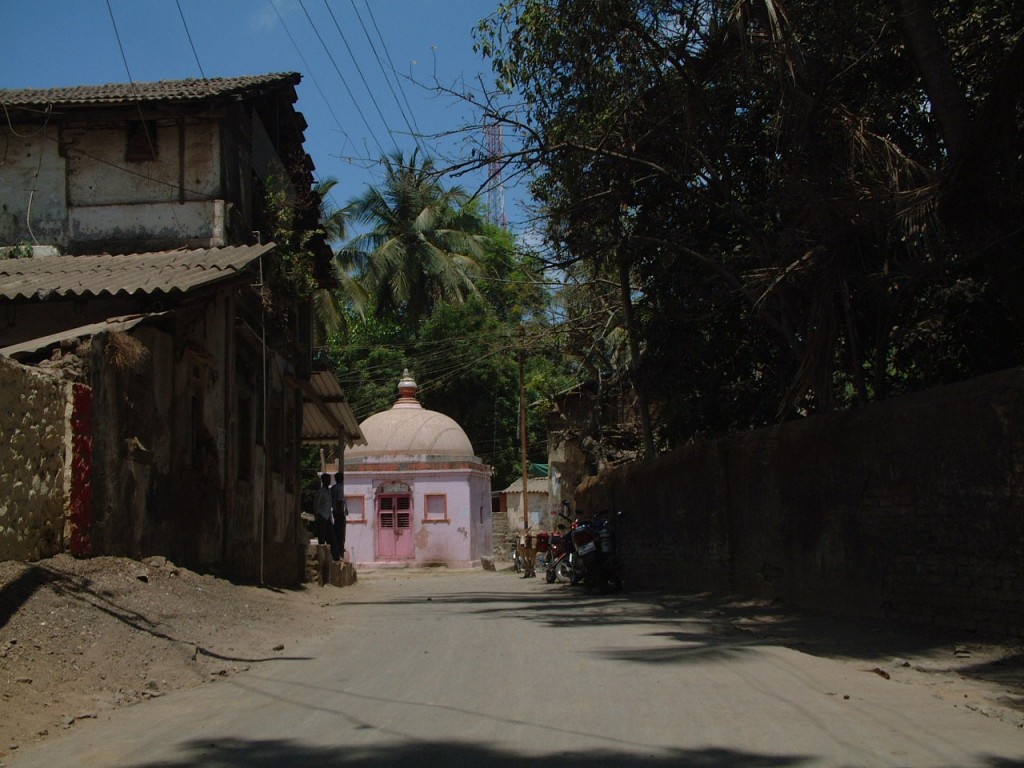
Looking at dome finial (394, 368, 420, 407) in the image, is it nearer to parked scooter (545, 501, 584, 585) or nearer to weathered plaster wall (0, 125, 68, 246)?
parked scooter (545, 501, 584, 585)

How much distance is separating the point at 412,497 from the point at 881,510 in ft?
104

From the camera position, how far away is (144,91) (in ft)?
54.8

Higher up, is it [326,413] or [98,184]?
[98,184]

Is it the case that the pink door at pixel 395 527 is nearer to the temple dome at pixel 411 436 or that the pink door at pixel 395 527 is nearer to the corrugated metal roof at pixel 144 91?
the temple dome at pixel 411 436

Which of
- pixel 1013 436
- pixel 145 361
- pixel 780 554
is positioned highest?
pixel 145 361

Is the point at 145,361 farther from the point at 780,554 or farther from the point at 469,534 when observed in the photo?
the point at 469,534

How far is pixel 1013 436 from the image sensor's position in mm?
8008

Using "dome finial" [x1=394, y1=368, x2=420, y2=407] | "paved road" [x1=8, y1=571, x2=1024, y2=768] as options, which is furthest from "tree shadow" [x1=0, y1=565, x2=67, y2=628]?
"dome finial" [x1=394, y1=368, x2=420, y2=407]

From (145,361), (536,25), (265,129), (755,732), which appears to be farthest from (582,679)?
(265,129)

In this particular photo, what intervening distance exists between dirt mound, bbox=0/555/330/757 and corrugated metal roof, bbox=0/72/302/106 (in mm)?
7889

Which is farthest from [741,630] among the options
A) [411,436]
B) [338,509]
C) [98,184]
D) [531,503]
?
[531,503]

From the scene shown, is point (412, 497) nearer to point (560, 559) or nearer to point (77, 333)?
point (560, 559)

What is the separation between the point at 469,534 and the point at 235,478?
2473 centimetres

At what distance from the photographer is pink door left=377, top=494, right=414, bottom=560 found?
40594mm
